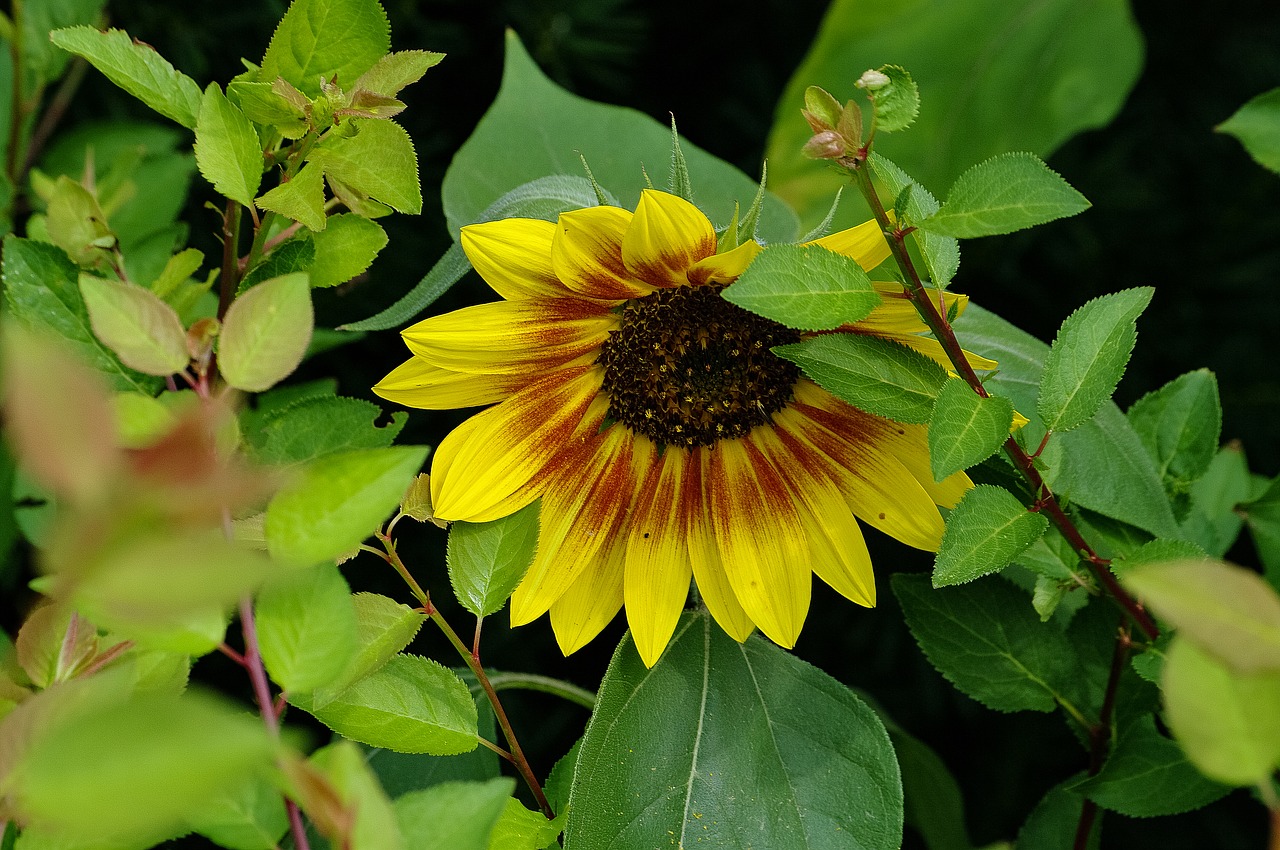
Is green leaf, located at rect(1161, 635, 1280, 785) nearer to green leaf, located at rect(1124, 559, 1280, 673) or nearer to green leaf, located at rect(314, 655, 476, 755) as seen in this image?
green leaf, located at rect(1124, 559, 1280, 673)

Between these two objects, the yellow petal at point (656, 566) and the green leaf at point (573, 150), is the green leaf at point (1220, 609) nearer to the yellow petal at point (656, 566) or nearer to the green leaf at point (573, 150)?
the yellow petal at point (656, 566)

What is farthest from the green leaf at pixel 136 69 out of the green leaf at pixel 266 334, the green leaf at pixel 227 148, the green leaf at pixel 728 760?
the green leaf at pixel 728 760

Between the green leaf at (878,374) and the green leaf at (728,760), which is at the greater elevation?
the green leaf at (878,374)

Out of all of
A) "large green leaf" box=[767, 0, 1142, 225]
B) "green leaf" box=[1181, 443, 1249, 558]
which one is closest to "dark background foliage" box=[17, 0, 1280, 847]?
"large green leaf" box=[767, 0, 1142, 225]

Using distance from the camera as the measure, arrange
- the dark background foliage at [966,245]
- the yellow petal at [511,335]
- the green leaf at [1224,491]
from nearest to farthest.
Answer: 1. the yellow petal at [511,335]
2. the green leaf at [1224,491]
3. the dark background foliage at [966,245]

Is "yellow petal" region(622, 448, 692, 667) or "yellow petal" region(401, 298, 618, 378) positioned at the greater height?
"yellow petal" region(401, 298, 618, 378)

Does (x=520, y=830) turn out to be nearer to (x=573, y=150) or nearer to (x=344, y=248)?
(x=344, y=248)

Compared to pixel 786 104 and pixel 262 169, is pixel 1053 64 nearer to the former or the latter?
pixel 786 104
